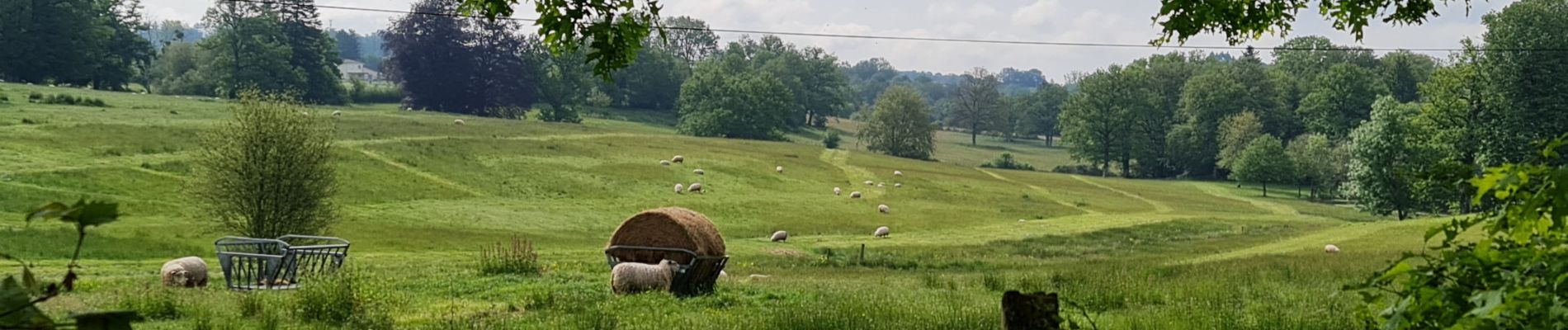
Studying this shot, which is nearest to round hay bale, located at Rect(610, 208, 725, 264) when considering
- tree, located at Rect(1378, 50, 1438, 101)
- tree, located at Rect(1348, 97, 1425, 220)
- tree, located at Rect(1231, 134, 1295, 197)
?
tree, located at Rect(1348, 97, 1425, 220)

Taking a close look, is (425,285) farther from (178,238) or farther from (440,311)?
(178,238)

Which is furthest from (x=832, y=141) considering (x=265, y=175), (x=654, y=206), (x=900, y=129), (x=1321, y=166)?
(x=265, y=175)

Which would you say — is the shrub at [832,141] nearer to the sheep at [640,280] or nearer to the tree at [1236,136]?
the tree at [1236,136]

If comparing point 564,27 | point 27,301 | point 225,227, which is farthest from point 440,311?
point 225,227

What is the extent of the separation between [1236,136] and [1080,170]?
2230 centimetres

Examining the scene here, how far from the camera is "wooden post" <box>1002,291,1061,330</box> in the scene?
5.98 meters

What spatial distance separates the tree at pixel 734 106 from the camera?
482 feet

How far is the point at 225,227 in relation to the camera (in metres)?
39.6

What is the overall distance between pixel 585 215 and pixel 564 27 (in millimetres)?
54084

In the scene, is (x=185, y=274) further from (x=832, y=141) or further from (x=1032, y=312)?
(x=832, y=141)

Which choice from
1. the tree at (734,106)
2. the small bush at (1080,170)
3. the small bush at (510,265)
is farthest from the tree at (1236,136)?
the small bush at (510,265)

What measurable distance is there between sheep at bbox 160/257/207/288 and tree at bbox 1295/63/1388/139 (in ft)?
439

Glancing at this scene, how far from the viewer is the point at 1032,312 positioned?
5.99 metres

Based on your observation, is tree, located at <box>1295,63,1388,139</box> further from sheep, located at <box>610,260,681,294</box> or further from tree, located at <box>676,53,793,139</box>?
sheep, located at <box>610,260,681,294</box>
